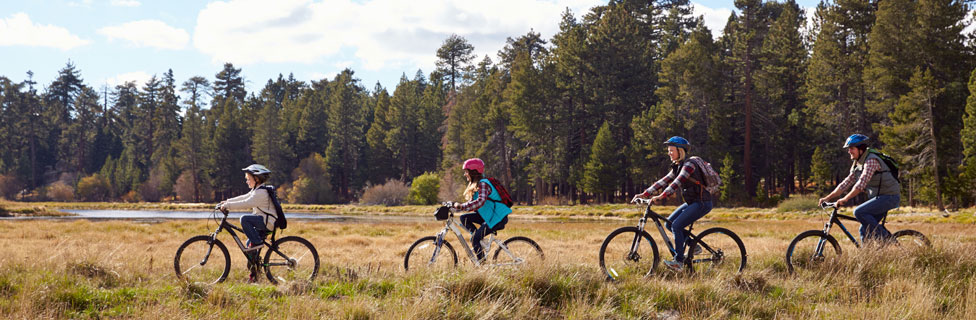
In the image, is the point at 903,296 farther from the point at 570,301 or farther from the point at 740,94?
the point at 740,94

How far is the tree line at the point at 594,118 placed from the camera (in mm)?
41500

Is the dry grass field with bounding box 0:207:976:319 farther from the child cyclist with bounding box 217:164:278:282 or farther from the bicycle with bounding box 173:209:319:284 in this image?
the child cyclist with bounding box 217:164:278:282

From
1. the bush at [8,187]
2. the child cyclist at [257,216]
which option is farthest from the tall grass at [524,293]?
the bush at [8,187]

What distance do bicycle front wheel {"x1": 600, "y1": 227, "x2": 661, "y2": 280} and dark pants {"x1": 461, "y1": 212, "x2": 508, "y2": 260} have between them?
128cm

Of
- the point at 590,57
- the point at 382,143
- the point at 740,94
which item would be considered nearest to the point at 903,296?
the point at 740,94

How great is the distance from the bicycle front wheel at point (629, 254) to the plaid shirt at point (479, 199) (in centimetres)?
144

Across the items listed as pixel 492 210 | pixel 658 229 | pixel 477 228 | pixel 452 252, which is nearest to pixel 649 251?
pixel 658 229

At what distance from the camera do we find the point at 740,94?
183 ft

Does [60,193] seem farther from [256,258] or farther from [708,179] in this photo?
[708,179]

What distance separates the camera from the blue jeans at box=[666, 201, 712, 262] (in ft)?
24.5

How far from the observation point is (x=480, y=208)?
783 cm

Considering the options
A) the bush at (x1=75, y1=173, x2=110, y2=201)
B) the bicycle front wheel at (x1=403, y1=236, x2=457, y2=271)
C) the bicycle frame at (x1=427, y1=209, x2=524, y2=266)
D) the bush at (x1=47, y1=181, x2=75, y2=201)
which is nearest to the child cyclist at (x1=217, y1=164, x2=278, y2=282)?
the bicycle front wheel at (x1=403, y1=236, x2=457, y2=271)

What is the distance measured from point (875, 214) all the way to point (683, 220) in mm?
2303

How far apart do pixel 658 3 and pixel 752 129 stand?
80.7ft
